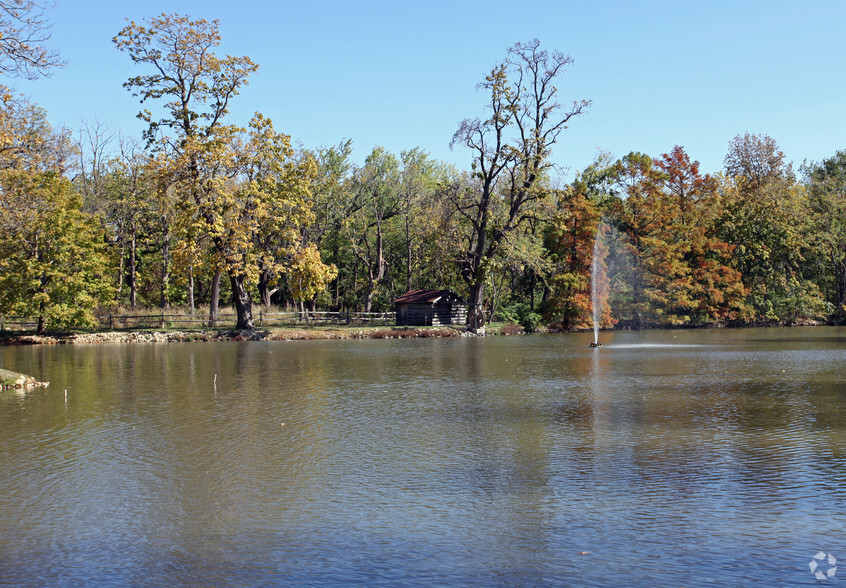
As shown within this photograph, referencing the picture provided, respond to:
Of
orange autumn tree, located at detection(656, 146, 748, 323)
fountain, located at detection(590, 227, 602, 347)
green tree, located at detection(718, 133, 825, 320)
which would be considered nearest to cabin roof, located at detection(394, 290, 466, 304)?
Answer: fountain, located at detection(590, 227, 602, 347)

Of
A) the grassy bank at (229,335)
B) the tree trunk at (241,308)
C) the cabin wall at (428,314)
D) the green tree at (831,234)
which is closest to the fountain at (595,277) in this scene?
the cabin wall at (428,314)

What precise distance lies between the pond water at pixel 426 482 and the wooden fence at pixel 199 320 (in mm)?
35865

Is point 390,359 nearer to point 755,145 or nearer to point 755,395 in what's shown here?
point 755,395

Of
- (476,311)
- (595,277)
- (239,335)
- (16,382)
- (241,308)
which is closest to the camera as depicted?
(16,382)

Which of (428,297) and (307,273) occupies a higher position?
(307,273)

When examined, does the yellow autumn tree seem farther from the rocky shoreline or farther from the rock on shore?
the rock on shore

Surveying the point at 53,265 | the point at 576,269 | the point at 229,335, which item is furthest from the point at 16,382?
the point at 576,269

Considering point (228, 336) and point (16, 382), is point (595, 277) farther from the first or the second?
point (16, 382)

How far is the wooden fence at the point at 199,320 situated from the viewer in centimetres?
6047

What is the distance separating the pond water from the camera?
9.09 meters

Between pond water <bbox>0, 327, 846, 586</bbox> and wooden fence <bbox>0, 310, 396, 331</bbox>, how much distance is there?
118ft

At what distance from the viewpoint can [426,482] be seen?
1279cm

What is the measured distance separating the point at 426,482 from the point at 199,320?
54.6m

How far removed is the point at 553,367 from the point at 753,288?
5366 centimetres
